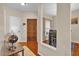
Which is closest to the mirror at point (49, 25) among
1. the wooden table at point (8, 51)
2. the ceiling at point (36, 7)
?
the ceiling at point (36, 7)

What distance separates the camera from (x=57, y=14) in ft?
5.60

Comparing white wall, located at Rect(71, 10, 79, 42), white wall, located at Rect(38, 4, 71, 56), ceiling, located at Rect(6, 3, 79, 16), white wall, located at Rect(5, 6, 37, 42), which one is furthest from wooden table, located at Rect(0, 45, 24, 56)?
white wall, located at Rect(71, 10, 79, 42)

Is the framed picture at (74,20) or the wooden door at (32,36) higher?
the framed picture at (74,20)

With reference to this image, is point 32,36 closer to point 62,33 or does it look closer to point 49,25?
point 49,25

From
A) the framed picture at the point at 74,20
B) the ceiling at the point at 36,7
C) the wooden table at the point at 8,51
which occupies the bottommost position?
the wooden table at the point at 8,51

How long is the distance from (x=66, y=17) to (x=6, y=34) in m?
0.73

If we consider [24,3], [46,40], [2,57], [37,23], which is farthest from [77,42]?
[2,57]

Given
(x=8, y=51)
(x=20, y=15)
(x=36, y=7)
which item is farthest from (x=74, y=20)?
(x=8, y=51)

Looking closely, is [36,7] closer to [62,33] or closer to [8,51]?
[62,33]

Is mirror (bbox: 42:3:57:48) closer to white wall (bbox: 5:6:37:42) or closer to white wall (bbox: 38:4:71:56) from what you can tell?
white wall (bbox: 38:4:71:56)

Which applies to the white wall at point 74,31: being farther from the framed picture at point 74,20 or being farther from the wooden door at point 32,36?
the wooden door at point 32,36

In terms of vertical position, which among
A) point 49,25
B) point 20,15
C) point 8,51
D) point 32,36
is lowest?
point 8,51

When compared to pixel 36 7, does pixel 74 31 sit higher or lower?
lower

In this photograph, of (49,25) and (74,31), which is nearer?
(74,31)
